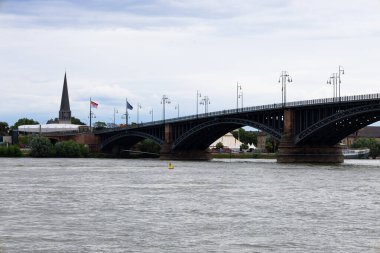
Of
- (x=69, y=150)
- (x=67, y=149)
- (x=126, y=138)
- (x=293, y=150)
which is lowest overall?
(x=293, y=150)

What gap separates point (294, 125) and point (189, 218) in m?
88.1

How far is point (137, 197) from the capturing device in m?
52.8

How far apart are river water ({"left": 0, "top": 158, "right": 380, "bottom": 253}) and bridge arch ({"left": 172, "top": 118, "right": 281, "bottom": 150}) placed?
66123 millimetres

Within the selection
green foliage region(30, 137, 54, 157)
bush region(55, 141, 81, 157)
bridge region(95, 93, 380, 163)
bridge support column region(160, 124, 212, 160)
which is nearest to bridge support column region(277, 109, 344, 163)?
bridge region(95, 93, 380, 163)

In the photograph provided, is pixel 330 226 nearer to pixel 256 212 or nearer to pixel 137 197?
pixel 256 212

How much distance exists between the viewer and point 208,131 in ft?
501

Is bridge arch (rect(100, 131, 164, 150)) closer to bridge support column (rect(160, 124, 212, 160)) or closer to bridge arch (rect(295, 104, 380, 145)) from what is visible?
bridge support column (rect(160, 124, 212, 160))

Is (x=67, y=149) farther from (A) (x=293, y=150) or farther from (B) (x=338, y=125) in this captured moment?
(B) (x=338, y=125)

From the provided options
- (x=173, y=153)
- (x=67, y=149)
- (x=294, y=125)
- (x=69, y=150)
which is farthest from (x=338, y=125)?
(x=67, y=149)

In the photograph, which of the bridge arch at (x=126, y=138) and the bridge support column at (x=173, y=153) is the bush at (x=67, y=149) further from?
the bridge support column at (x=173, y=153)

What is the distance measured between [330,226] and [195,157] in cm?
12373

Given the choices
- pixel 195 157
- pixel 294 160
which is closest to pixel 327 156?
pixel 294 160

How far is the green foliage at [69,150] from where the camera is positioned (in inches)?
6959

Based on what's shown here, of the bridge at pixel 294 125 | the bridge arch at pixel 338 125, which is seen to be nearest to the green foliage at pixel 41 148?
the bridge at pixel 294 125
